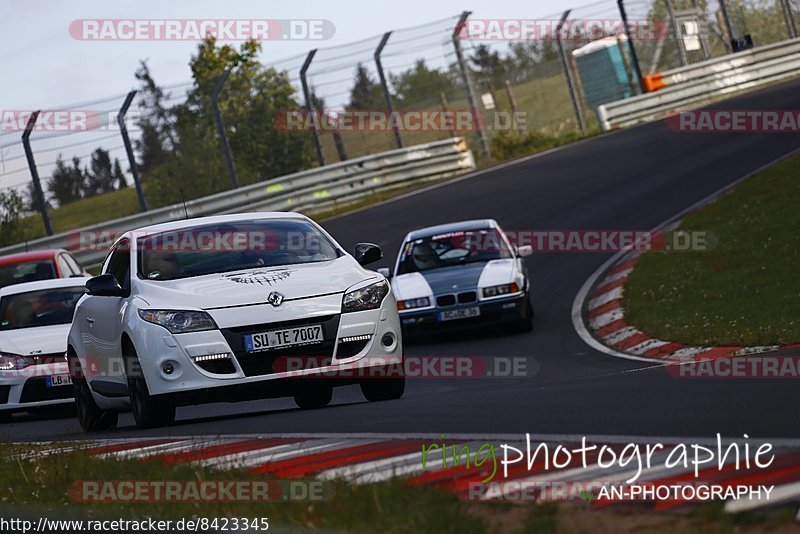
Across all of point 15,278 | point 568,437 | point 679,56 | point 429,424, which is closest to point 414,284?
point 15,278

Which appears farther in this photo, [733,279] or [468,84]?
[468,84]

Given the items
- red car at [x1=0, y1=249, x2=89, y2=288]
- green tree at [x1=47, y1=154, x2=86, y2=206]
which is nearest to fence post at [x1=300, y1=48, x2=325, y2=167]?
green tree at [x1=47, y1=154, x2=86, y2=206]

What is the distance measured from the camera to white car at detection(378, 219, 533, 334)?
50.5 feet

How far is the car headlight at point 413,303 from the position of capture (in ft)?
51.2

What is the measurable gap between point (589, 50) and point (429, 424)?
116 feet

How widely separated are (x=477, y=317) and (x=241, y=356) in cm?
682

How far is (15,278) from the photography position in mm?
18094

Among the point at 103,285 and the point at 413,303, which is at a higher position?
the point at 103,285

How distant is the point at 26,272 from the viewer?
59.1ft

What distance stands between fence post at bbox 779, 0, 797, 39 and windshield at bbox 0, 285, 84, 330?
90.9 ft

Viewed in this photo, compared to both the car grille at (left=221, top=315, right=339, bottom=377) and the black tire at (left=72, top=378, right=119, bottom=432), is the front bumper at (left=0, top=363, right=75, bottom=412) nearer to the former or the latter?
the black tire at (left=72, top=378, right=119, bottom=432)

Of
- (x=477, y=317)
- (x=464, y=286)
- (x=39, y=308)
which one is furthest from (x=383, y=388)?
(x=39, y=308)

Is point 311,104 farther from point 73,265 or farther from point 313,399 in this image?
point 313,399


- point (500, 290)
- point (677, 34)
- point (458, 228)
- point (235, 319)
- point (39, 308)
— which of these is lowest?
point (500, 290)
